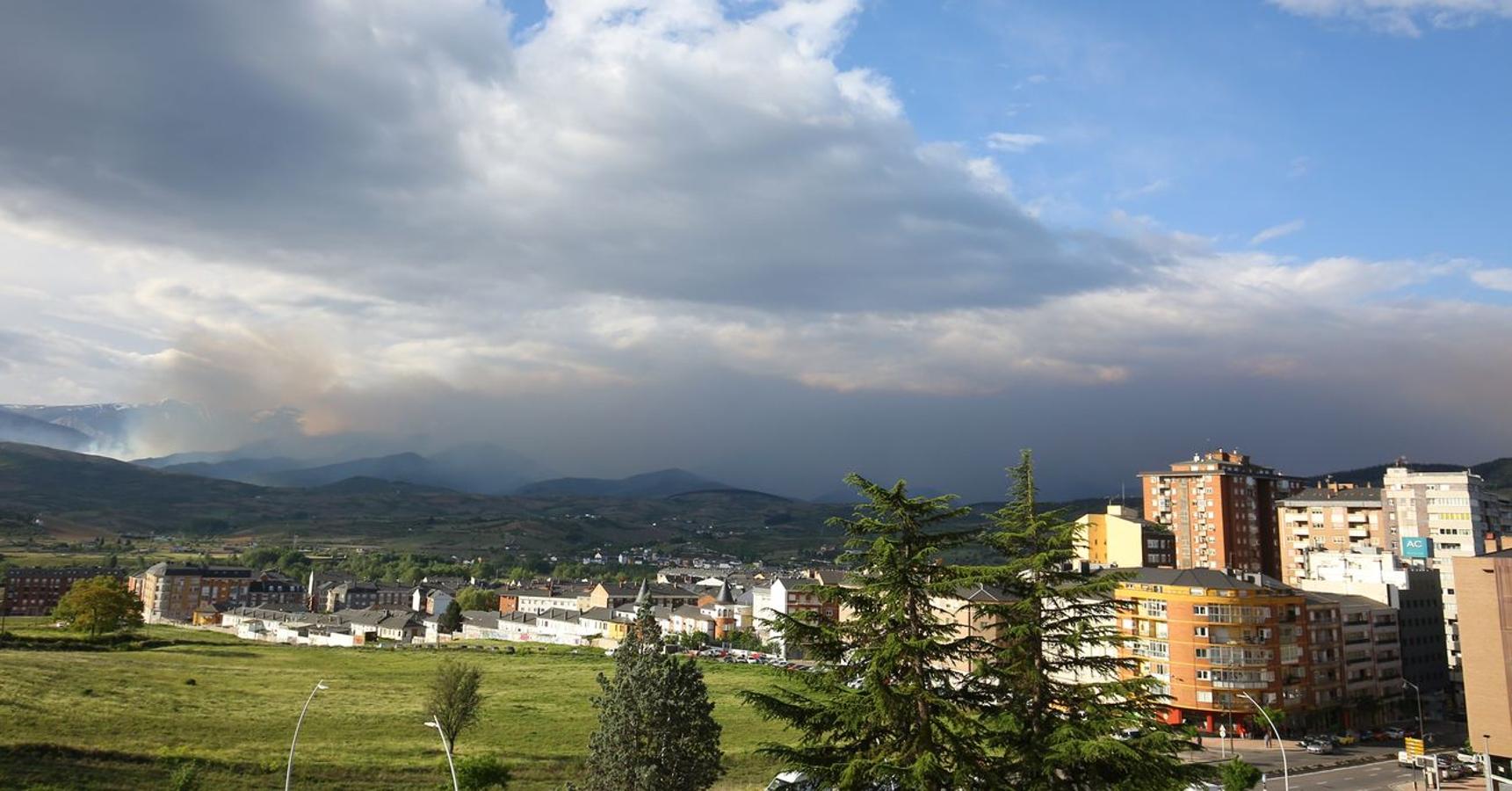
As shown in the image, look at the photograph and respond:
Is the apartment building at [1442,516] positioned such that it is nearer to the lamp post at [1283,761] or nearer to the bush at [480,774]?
the lamp post at [1283,761]

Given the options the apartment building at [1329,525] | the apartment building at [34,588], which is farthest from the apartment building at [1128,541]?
the apartment building at [34,588]

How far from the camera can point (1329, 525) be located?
11581cm

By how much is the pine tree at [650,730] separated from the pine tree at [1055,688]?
12205 millimetres

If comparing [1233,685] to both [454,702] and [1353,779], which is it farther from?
[454,702]

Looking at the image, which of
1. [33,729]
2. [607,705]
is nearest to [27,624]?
[33,729]

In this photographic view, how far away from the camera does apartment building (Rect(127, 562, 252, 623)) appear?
159250 mm

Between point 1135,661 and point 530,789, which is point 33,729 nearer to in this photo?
point 530,789

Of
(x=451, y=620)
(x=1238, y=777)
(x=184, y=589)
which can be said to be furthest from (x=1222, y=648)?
(x=184, y=589)

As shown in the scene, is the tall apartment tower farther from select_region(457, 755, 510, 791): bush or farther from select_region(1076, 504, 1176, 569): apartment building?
select_region(457, 755, 510, 791): bush

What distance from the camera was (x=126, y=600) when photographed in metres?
107

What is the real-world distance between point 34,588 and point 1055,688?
190 m

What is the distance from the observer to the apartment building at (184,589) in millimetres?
159250

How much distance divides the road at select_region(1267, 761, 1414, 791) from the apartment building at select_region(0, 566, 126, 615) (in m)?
176

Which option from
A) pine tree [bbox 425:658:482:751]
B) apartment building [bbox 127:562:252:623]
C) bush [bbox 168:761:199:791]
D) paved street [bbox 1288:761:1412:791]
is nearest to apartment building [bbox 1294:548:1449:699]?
paved street [bbox 1288:761:1412:791]
